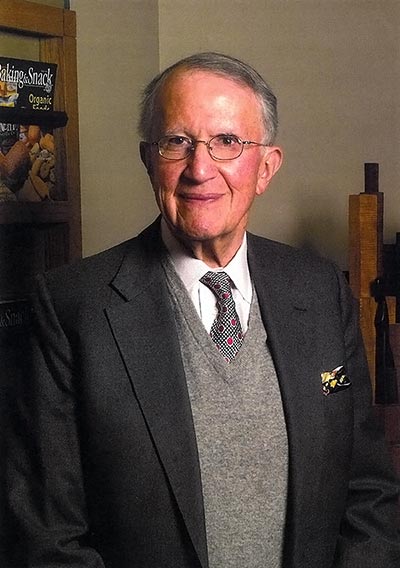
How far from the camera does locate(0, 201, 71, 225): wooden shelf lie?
1735 mm

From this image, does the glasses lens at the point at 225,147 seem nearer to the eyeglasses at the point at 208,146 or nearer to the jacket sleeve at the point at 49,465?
the eyeglasses at the point at 208,146

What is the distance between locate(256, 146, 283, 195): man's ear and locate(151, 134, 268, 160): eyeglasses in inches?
3.2

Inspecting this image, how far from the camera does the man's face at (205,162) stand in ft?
4.45

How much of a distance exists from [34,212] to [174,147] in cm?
49

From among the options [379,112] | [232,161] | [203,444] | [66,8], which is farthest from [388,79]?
[203,444]

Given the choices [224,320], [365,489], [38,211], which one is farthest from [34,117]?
[365,489]

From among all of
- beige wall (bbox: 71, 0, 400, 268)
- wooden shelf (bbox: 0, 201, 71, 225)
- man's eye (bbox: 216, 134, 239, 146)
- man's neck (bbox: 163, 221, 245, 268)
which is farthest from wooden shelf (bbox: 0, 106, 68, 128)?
man's eye (bbox: 216, 134, 239, 146)

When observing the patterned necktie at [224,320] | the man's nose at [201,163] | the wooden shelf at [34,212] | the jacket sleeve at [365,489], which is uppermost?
the man's nose at [201,163]

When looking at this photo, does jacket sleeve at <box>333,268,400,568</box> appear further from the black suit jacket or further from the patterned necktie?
the patterned necktie

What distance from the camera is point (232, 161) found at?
1.38 m

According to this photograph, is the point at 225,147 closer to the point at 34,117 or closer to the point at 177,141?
the point at 177,141

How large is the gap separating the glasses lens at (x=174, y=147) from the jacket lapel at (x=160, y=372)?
0.18 m

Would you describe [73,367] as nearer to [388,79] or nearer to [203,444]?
[203,444]

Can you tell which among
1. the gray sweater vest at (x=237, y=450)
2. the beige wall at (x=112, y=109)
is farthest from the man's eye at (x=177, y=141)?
the beige wall at (x=112, y=109)
